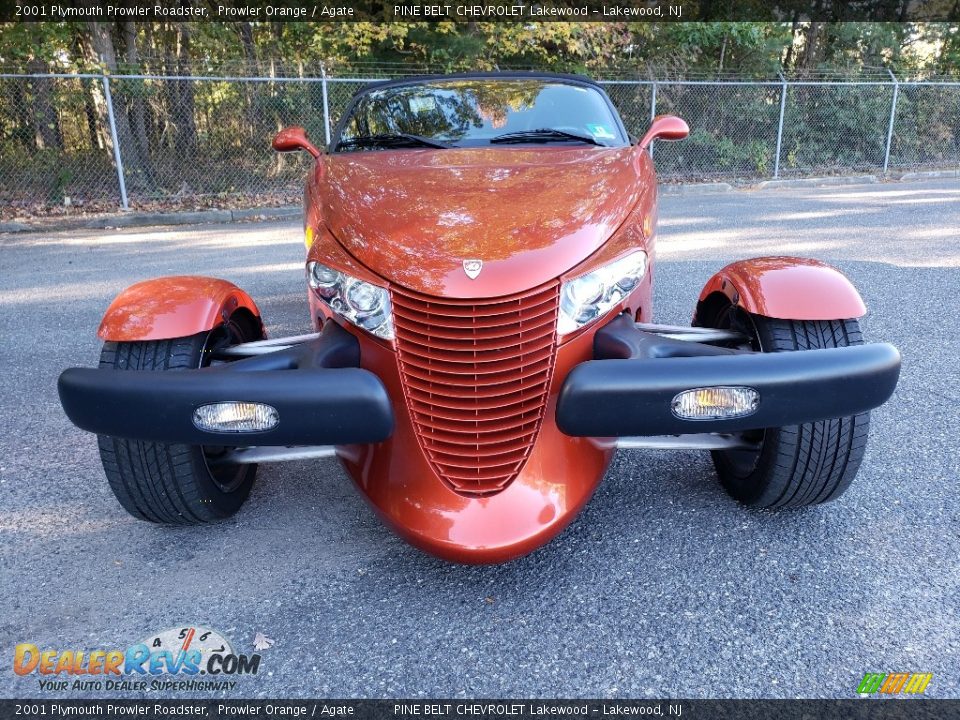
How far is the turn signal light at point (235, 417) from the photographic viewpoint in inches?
79.4

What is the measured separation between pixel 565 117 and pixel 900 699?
293cm

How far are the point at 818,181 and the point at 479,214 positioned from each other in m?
14.0

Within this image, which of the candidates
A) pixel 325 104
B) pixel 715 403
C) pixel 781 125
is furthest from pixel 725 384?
pixel 781 125

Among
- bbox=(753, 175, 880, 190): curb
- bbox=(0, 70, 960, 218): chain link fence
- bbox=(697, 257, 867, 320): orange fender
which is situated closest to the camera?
bbox=(697, 257, 867, 320): orange fender

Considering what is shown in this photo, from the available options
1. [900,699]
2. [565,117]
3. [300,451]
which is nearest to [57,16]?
[565,117]

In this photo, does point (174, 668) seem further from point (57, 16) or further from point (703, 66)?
point (703, 66)

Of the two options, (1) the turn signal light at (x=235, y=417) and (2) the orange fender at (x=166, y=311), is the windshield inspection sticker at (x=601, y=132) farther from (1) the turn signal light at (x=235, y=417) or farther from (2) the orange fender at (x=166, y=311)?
(1) the turn signal light at (x=235, y=417)

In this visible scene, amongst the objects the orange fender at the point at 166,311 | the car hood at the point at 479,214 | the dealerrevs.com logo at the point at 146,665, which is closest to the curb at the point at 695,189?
the car hood at the point at 479,214

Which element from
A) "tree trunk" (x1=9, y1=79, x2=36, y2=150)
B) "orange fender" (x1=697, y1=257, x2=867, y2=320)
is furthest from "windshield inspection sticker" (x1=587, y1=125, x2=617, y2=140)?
"tree trunk" (x1=9, y1=79, x2=36, y2=150)

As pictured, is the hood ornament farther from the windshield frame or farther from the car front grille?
the windshield frame

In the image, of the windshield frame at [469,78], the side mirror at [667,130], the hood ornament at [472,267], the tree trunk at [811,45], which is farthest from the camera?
the tree trunk at [811,45]

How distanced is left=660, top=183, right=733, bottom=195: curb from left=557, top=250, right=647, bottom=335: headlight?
1148 cm

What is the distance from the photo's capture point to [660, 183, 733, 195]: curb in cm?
1312

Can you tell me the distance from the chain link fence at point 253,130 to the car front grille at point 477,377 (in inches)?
368
